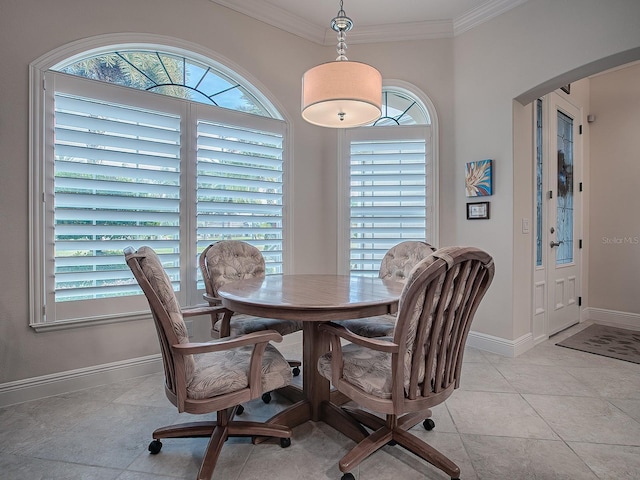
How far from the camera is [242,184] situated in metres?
3.09

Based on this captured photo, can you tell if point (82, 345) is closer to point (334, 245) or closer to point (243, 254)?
point (243, 254)

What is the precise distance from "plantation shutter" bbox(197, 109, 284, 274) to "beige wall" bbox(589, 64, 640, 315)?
3842 millimetres

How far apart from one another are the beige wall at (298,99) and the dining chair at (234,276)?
652 mm

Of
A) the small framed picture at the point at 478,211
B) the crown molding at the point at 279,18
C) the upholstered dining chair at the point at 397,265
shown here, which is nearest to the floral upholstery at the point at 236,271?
the upholstered dining chair at the point at 397,265

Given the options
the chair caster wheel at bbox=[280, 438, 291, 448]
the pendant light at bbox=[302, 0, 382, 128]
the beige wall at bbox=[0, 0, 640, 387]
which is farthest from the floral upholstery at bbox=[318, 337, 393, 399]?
the beige wall at bbox=[0, 0, 640, 387]

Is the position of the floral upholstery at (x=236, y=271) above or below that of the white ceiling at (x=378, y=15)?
below

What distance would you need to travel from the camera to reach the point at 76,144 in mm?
2389

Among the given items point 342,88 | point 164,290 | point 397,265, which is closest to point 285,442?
point 164,290

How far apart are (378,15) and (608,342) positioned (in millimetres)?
3955

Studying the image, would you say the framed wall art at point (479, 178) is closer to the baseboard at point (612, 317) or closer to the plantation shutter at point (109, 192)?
the baseboard at point (612, 317)

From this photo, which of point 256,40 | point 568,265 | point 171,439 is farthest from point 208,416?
point 568,265

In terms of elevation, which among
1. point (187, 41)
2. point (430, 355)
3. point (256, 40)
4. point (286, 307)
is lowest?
point (430, 355)

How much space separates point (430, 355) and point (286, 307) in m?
0.65

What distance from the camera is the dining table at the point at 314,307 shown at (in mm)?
1588
